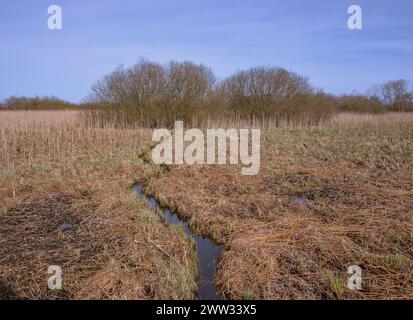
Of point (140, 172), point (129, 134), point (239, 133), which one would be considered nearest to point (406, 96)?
point (239, 133)

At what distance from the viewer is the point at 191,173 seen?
8586mm

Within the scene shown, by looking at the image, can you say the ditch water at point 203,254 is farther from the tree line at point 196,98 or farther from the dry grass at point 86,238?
the tree line at point 196,98

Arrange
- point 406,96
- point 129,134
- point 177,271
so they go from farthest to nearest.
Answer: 1. point 406,96
2. point 129,134
3. point 177,271

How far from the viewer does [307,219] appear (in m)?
5.34

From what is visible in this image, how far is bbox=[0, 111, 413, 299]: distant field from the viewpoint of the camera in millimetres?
3750

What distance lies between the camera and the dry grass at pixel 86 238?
370 cm

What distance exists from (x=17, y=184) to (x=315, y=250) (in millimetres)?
6095

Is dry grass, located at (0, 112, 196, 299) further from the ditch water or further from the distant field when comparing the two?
the ditch water

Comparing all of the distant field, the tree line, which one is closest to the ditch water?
the distant field

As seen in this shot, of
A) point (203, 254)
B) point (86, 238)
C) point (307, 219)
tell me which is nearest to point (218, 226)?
point (203, 254)

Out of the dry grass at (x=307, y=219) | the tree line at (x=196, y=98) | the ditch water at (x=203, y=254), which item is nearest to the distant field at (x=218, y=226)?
the dry grass at (x=307, y=219)

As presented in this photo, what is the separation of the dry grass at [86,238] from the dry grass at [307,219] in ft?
2.41

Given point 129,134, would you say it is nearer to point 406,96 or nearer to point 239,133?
point 239,133
